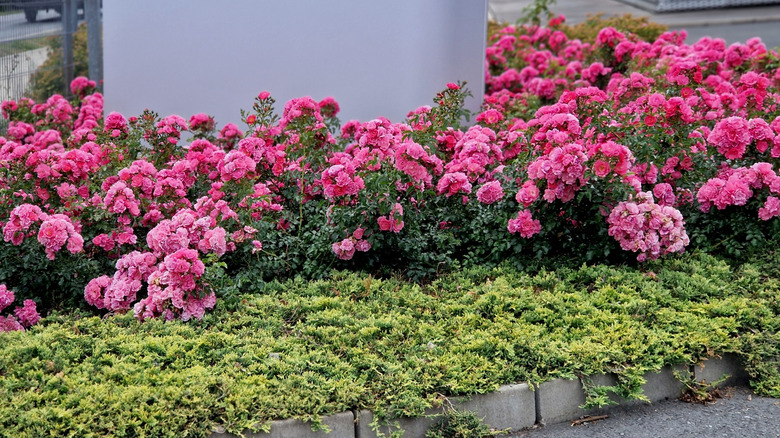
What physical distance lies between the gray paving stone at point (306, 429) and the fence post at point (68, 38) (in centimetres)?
598

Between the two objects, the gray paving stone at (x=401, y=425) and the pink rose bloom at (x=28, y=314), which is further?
the pink rose bloom at (x=28, y=314)

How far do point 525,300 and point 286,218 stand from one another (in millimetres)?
1451

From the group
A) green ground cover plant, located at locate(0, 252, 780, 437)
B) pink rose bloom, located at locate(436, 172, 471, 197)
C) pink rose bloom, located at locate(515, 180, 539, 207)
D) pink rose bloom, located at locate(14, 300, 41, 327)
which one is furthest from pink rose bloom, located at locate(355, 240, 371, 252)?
pink rose bloom, located at locate(14, 300, 41, 327)

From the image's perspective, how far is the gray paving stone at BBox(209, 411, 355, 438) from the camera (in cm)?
300

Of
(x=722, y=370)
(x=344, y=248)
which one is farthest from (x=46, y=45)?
(x=722, y=370)

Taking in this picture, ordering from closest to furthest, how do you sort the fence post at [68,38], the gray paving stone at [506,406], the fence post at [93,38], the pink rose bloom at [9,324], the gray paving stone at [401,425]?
the gray paving stone at [401,425], the gray paving stone at [506,406], the pink rose bloom at [9,324], the fence post at [68,38], the fence post at [93,38]

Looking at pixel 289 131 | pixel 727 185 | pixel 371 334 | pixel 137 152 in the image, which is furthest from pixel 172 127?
pixel 727 185

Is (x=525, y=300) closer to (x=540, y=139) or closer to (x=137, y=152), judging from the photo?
(x=540, y=139)

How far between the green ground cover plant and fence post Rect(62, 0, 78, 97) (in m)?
4.60

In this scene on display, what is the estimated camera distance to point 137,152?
5234 millimetres

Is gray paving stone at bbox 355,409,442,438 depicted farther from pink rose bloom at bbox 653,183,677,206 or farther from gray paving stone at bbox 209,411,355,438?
pink rose bloom at bbox 653,183,677,206

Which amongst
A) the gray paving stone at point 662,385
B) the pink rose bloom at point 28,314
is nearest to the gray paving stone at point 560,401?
the gray paving stone at point 662,385

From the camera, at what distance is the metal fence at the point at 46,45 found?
6.86 m

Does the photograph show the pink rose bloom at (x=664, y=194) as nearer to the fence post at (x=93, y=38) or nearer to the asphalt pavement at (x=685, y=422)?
the asphalt pavement at (x=685, y=422)
